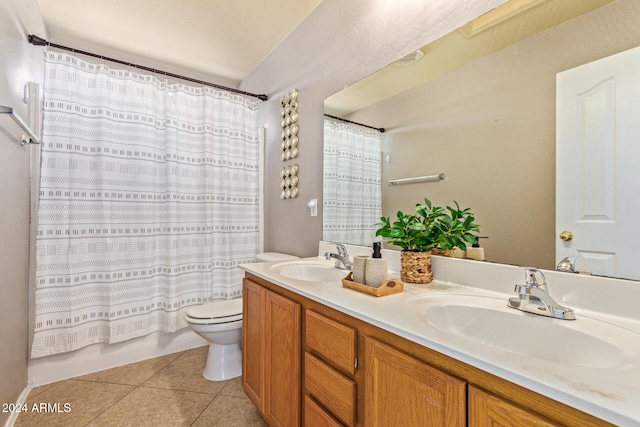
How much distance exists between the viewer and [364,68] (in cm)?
161

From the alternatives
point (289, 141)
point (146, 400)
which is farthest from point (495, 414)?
point (289, 141)

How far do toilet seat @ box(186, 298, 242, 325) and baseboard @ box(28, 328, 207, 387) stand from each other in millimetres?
606

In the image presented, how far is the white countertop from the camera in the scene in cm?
43

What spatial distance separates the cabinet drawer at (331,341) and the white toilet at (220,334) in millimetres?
942

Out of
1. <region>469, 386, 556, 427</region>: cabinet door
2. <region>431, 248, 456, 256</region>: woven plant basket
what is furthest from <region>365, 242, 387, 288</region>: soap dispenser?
<region>469, 386, 556, 427</region>: cabinet door

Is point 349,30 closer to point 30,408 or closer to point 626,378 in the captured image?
point 626,378

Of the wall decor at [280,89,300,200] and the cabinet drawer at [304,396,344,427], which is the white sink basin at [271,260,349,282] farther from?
the wall decor at [280,89,300,200]

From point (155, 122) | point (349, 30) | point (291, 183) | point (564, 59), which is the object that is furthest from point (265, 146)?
point (564, 59)

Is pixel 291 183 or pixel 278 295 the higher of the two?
pixel 291 183

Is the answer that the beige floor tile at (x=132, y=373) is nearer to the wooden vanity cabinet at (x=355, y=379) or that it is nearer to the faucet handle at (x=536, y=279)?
the wooden vanity cabinet at (x=355, y=379)

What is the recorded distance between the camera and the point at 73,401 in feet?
5.55

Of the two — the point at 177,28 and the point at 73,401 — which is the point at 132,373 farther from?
the point at 177,28

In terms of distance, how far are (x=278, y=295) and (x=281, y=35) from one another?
6.55 feet

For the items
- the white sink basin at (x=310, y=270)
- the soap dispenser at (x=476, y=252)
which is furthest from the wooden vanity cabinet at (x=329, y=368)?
the soap dispenser at (x=476, y=252)
